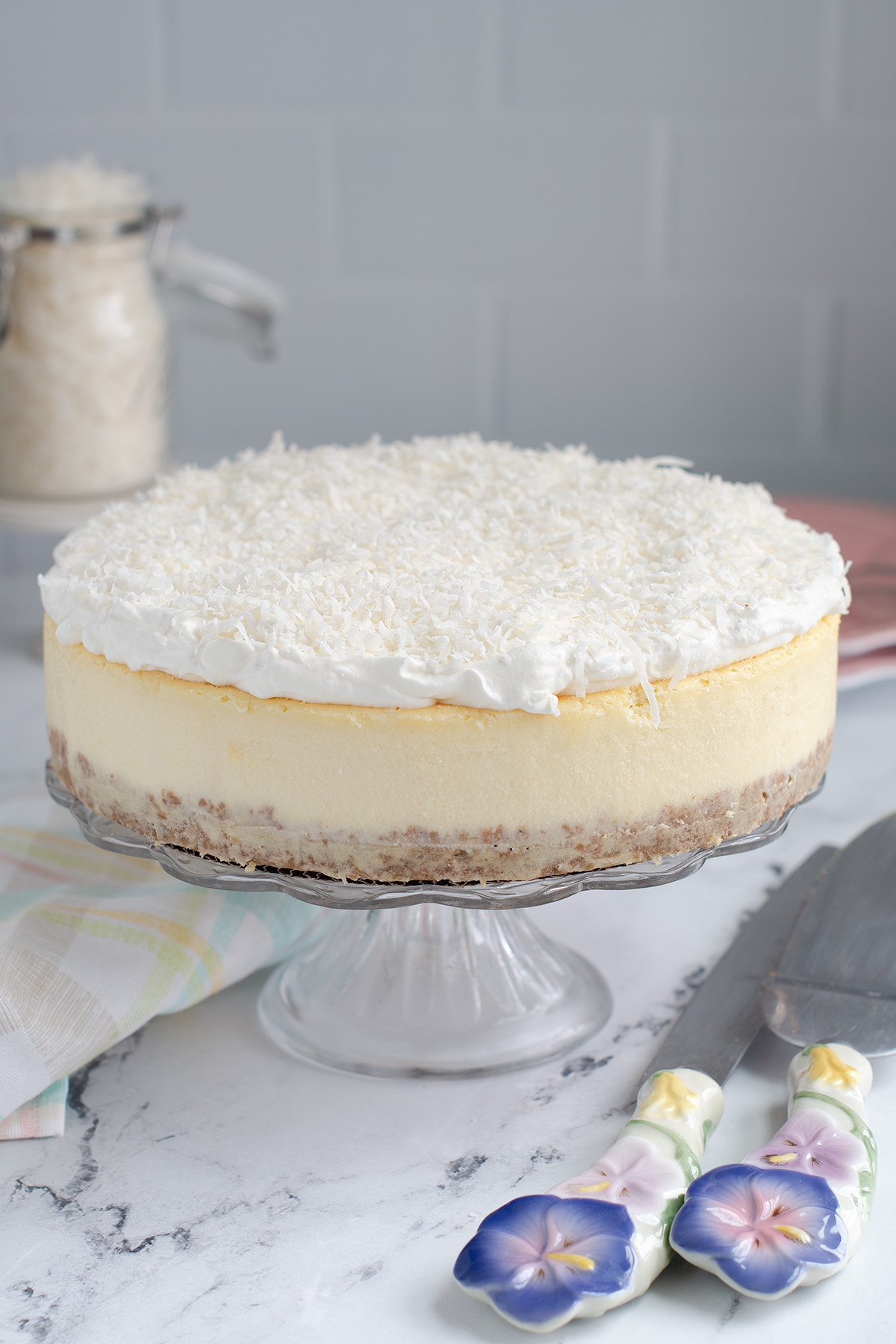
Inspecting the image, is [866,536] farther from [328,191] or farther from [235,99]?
[235,99]

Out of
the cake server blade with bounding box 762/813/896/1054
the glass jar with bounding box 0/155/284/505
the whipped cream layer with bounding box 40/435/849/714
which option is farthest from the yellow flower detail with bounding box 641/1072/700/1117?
the glass jar with bounding box 0/155/284/505

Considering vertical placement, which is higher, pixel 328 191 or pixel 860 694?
pixel 328 191

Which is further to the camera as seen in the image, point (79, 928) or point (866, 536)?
point (866, 536)

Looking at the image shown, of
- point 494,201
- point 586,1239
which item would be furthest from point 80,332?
point 586,1239

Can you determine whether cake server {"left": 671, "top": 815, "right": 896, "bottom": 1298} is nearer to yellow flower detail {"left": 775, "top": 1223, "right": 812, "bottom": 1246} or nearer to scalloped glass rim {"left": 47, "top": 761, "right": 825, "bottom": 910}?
yellow flower detail {"left": 775, "top": 1223, "right": 812, "bottom": 1246}

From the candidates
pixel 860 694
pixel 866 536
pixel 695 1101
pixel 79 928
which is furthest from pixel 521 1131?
pixel 866 536

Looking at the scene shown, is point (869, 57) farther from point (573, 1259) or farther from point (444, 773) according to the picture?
point (573, 1259)

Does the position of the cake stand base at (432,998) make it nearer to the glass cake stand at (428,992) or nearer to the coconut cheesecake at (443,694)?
the glass cake stand at (428,992)
